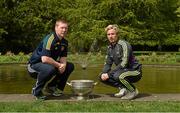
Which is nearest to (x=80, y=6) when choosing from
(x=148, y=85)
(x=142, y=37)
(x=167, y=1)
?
(x=142, y=37)

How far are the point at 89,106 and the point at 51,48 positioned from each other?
1430 millimetres

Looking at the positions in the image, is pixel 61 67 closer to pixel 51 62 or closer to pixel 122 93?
pixel 51 62

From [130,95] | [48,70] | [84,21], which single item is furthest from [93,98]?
[84,21]

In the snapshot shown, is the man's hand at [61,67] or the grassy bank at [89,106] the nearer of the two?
the grassy bank at [89,106]

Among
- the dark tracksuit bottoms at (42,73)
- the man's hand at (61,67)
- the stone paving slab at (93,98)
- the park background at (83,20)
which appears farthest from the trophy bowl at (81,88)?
the park background at (83,20)

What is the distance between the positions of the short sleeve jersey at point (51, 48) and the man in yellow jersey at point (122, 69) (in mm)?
865

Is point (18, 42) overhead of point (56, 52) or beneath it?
beneath

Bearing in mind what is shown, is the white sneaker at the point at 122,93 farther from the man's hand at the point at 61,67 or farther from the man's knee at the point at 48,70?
the man's knee at the point at 48,70

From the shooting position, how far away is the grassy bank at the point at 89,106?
289 inches

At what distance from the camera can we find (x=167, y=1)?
161ft

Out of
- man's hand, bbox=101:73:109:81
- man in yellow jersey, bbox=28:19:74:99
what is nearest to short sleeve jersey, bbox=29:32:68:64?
man in yellow jersey, bbox=28:19:74:99

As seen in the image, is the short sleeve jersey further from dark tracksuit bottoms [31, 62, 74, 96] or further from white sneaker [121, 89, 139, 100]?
white sneaker [121, 89, 139, 100]

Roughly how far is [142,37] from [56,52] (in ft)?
105

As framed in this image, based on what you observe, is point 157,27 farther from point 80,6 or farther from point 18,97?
point 18,97
